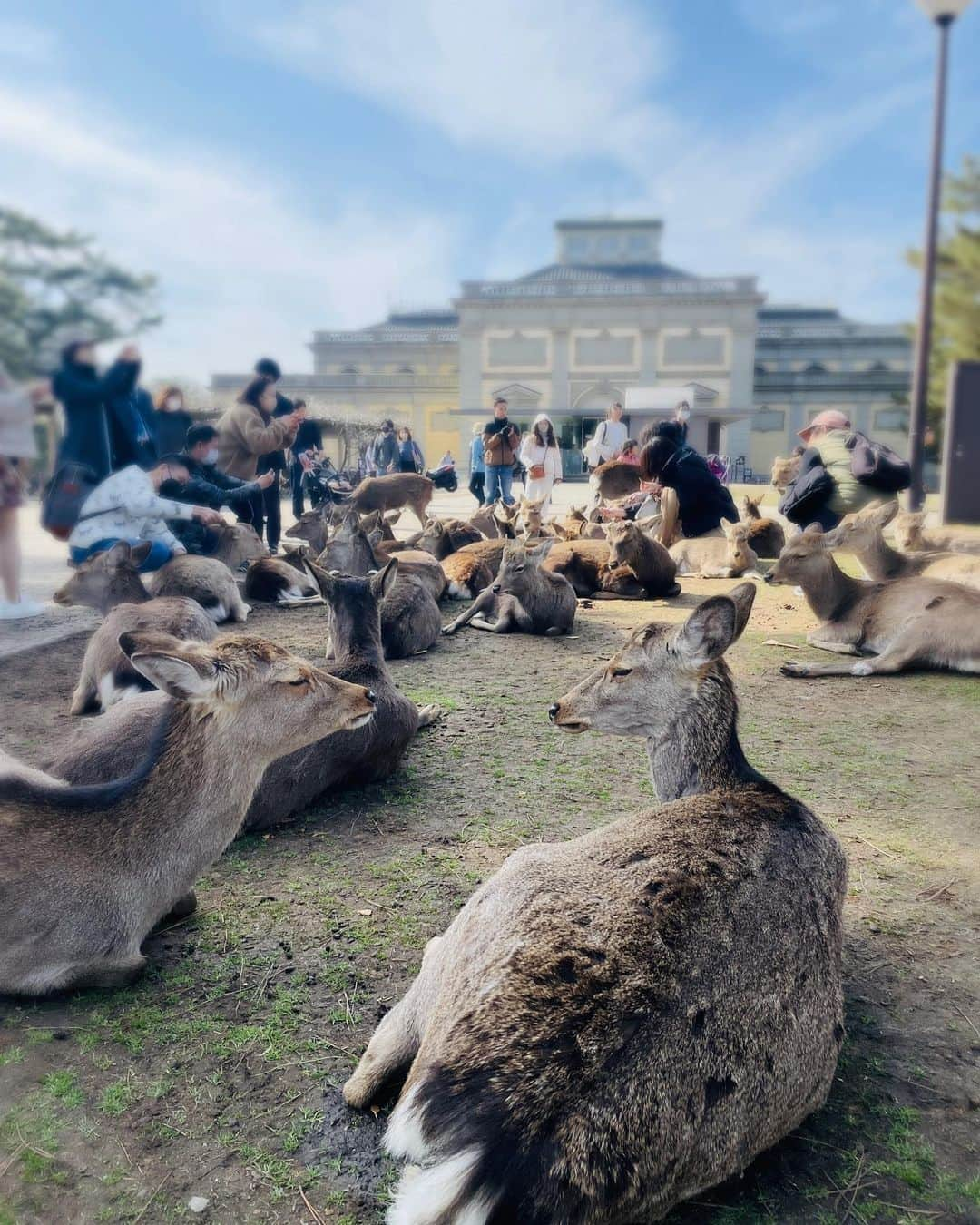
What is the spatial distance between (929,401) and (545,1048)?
1337cm

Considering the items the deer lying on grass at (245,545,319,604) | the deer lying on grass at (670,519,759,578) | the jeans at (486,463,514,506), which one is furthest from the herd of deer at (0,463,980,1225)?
the jeans at (486,463,514,506)

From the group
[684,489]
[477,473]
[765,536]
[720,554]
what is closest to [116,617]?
[720,554]

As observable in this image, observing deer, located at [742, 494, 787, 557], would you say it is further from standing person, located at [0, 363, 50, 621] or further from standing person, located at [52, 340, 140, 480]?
standing person, located at [0, 363, 50, 621]

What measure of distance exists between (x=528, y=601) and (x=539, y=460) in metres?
6.73

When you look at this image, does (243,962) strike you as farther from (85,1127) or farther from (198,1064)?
(85,1127)

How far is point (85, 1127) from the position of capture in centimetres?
213

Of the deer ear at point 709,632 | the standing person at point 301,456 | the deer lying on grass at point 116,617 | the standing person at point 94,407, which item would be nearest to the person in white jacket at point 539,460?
the standing person at point 301,456

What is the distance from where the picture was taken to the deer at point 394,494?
42.3ft

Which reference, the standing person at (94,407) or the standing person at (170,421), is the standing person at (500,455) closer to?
the standing person at (170,421)

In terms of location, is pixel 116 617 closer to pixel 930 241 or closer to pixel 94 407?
pixel 94 407

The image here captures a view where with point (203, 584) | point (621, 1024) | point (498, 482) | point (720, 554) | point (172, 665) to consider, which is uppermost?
point (498, 482)

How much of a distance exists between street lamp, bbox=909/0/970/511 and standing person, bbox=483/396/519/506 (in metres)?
5.55

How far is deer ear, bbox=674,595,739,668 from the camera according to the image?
3266 mm

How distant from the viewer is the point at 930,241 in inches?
410
